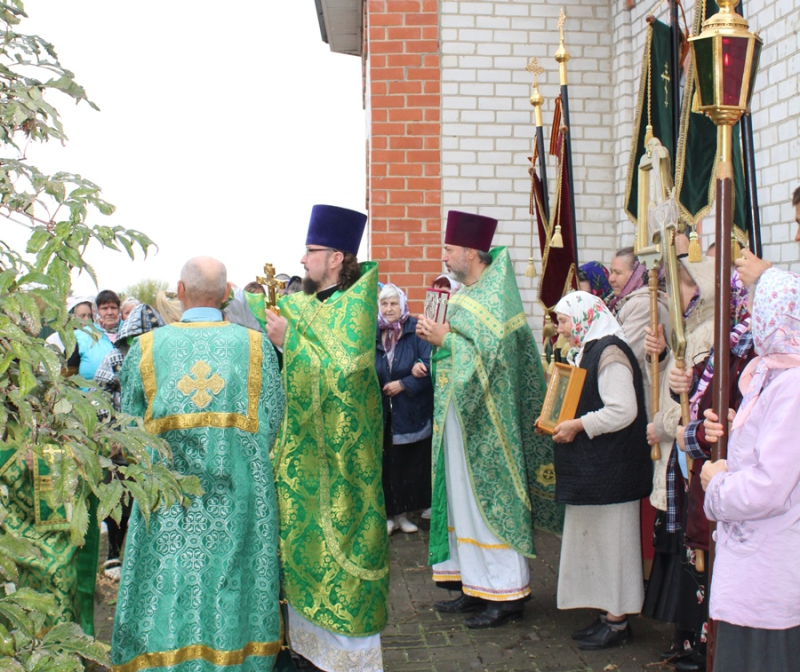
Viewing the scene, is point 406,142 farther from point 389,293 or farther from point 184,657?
point 184,657

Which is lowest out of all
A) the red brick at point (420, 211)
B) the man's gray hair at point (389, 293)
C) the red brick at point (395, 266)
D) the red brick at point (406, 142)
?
the man's gray hair at point (389, 293)

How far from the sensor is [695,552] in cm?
401

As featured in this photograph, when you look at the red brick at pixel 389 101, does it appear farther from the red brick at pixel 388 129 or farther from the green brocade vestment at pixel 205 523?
the green brocade vestment at pixel 205 523

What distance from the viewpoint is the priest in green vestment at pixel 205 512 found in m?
3.63

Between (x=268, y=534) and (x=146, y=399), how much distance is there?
2.32 ft

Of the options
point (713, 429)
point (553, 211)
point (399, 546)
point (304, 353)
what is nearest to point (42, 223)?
point (713, 429)

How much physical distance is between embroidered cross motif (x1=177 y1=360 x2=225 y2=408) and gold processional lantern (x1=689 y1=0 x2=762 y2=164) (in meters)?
1.98

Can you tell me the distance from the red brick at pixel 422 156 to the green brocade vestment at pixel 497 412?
111 inches

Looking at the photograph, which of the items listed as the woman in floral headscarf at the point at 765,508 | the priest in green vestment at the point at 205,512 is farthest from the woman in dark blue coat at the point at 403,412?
the woman in floral headscarf at the point at 765,508

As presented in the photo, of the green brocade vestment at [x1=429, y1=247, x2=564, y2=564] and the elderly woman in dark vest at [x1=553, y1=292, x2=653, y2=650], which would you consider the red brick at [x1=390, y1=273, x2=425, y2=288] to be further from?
the elderly woman in dark vest at [x1=553, y1=292, x2=653, y2=650]

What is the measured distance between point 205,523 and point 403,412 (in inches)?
149

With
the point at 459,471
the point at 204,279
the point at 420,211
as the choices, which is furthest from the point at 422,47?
the point at 204,279

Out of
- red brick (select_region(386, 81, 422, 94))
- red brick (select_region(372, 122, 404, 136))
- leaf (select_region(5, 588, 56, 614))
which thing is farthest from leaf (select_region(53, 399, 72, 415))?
red brick (select_region(386, 81, 422, 94))

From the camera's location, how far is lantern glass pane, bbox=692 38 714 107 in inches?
129
